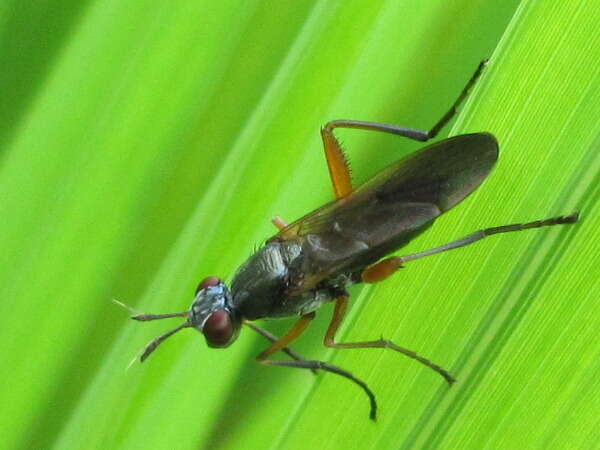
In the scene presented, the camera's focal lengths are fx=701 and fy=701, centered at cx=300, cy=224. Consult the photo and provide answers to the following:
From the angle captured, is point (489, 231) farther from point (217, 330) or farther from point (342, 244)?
point (217, 330)

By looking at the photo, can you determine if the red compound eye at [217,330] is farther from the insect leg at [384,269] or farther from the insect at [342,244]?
the insect leg at [384,269]

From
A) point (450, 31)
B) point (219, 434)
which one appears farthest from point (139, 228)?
point (450, 31)

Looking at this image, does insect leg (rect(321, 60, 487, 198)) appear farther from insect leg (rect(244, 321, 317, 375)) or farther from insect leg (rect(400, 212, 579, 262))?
insect leg (rect(244, 321, 317, 375))

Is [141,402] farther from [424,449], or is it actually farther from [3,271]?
[424,449]

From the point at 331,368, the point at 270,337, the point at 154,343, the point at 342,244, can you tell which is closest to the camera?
the point at 331,368

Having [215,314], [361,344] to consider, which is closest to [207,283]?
[215,314]

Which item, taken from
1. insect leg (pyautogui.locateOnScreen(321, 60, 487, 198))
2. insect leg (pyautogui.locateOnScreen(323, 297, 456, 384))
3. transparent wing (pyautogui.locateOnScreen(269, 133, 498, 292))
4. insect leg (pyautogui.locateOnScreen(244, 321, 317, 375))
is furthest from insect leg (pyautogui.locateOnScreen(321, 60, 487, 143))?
insect leg (pyautogui.locateOnScreen(244, 321, 317, 375))

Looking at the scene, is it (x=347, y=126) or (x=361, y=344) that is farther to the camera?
(x=347, y=126)

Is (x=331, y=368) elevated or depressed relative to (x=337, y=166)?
depressed
